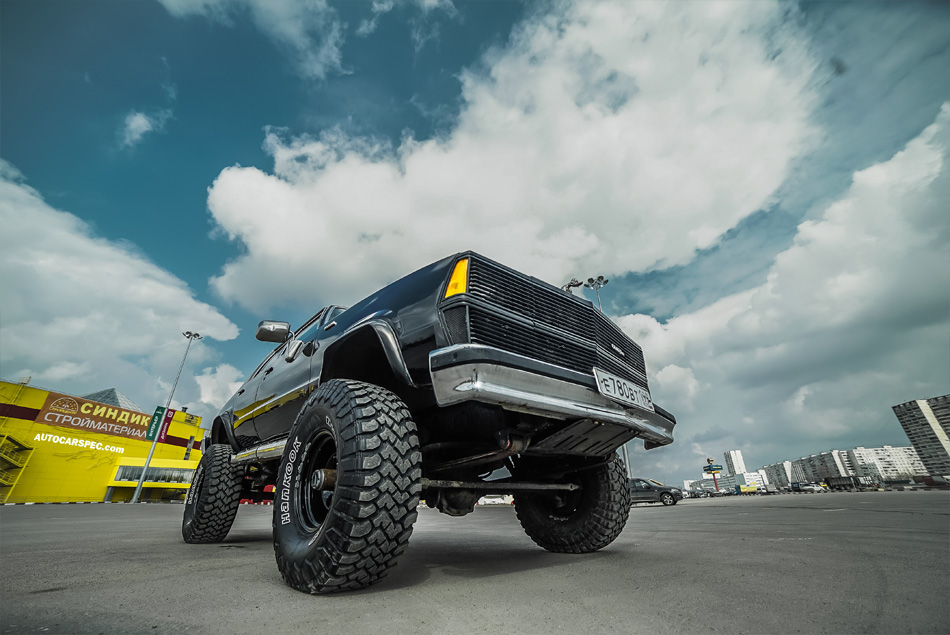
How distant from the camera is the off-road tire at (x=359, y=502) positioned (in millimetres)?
1630

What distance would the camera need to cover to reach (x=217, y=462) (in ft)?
12.1

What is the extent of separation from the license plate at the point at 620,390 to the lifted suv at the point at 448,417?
0.04ft

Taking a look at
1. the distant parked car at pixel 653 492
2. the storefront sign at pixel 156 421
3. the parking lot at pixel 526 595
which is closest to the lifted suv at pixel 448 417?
the parking lot at pixel 526 595

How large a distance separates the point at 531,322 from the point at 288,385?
2221 millimetres

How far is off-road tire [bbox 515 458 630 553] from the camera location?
9.60ft

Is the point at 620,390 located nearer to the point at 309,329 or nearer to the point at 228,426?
the point at 309,329

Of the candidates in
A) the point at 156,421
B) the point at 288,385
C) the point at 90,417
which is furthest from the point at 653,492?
the point at 90,417

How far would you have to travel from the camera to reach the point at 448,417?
2283 millimetres

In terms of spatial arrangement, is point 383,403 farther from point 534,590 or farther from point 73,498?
point 73,498

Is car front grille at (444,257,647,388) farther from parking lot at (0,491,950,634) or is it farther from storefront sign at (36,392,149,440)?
storefront sign at (36,392,149,440)

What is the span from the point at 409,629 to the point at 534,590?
70 cm

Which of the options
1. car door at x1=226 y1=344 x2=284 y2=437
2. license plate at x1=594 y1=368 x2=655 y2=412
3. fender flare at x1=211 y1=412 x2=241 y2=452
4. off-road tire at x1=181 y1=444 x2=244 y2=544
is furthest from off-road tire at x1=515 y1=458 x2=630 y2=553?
fender flare at x1=211 y1=412 x2=241 y2=452

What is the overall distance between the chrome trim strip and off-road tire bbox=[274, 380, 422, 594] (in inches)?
34.8

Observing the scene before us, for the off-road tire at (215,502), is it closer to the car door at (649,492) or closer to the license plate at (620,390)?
the license plate at (620,390)
